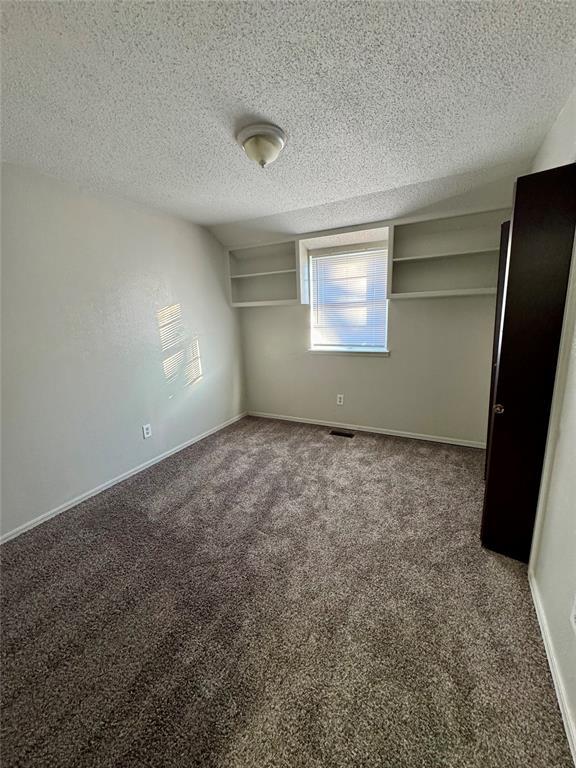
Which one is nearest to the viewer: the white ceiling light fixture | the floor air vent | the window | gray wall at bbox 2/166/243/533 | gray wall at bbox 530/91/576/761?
gray wall at bbox 530/91/576/761

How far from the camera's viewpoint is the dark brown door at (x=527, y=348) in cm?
130

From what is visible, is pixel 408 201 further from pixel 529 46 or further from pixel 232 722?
pixel 232 722

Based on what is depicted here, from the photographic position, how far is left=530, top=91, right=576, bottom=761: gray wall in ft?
3.36

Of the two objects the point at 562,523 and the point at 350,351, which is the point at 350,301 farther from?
the point at 562,523

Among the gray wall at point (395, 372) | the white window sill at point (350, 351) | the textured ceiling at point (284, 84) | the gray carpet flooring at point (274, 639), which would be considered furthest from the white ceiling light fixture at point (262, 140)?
the gray carpet flooring at point (274, 639)

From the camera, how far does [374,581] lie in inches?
60.6

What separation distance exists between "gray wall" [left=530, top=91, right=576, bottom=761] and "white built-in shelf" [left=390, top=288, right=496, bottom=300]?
46.8 inches

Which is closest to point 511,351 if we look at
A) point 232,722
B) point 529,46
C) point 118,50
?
point 529,46

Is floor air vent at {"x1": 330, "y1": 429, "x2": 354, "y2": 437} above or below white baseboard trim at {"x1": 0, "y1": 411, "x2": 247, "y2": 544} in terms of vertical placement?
below

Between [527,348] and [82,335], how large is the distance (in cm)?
293

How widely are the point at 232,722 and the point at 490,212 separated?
3605 millimetres

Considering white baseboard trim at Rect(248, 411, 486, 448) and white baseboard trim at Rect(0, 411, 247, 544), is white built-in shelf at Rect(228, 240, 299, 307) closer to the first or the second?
white baseboard trim at Rect(248, 411, 486, 448)

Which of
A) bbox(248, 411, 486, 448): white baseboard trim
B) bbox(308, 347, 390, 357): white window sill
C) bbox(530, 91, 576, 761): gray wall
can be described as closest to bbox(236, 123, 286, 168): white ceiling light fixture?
bbox(530, 91, 576, 761): gray wall

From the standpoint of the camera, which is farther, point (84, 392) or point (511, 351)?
point (84, 392)
